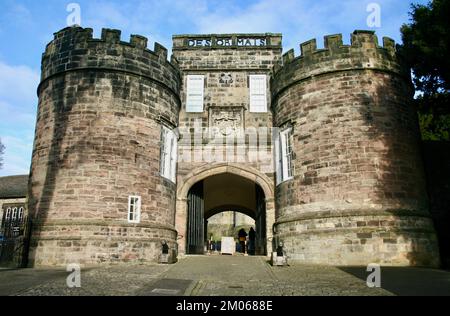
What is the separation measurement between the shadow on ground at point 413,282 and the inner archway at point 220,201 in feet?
20.7

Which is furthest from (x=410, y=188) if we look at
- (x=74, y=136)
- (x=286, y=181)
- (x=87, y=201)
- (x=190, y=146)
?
(x=74, y=136)

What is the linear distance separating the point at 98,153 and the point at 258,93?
7.50 metres

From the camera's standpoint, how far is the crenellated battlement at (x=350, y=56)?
493 inches

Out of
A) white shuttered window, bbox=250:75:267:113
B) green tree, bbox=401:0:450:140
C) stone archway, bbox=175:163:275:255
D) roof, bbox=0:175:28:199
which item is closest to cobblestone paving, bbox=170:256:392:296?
stone archway, bbox=175:163:275:255

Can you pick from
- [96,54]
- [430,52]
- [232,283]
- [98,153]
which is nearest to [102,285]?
[232,283]

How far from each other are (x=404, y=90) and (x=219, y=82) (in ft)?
24.6

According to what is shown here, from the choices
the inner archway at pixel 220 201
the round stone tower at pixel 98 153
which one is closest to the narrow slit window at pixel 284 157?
the inner archway at pixel 220 201

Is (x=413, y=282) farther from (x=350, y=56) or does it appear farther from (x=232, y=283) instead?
(x=350, y=56)

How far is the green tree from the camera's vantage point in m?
9.73

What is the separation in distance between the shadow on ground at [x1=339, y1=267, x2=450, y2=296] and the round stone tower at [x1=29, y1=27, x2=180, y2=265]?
22.5 feet

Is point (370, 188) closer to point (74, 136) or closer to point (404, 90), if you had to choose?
point (404, 90)

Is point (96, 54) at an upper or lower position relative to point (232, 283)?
upper

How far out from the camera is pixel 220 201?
70.2 ft

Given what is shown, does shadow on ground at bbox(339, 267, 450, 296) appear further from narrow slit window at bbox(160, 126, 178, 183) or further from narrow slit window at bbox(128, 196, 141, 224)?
narrow slit window at bbox(160, 126, 178, 183)
